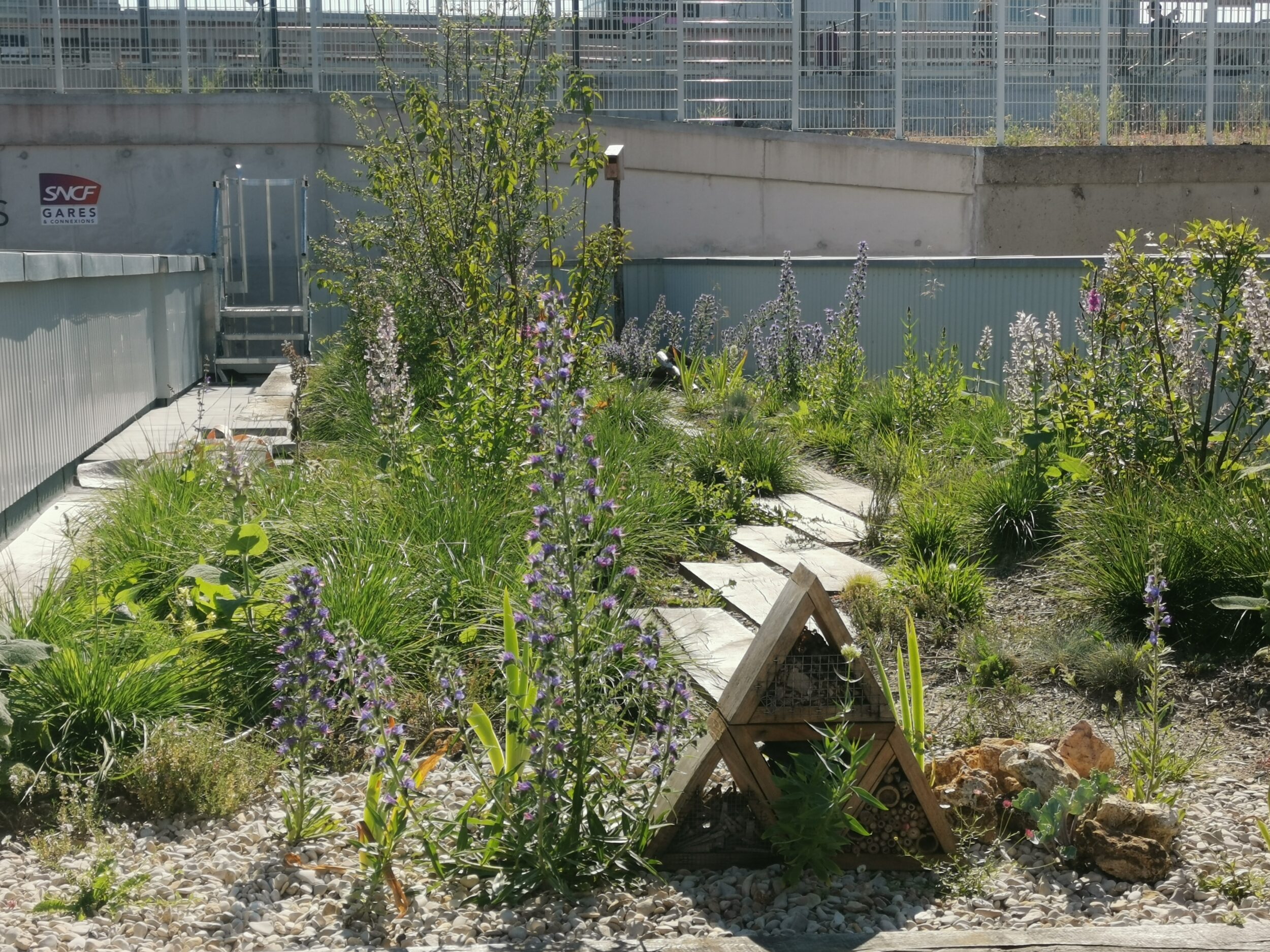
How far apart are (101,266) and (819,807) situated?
23.7 ft

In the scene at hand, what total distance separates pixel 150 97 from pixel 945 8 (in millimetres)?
11418

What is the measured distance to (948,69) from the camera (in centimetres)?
1944

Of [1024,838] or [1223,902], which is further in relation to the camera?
[1024,838]

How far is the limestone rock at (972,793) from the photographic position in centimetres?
348

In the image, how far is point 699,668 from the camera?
4.54 metres

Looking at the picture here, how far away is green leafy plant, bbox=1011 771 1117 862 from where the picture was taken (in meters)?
3.25

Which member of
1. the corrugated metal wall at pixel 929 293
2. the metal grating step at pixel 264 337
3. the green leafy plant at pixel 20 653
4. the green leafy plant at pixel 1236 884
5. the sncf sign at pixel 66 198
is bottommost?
the green leafy plant at pixel 1236 884

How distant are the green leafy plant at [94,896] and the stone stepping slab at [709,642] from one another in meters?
1.83

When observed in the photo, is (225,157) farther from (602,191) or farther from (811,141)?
(811,141)

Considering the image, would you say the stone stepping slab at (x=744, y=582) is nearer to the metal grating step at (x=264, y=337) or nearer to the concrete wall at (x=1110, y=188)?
the metal grating step at (x=264, y=337)

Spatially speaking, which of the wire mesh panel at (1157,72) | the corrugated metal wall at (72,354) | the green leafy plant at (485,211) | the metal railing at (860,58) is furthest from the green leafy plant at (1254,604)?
the wire mesh panel at (1157,72)

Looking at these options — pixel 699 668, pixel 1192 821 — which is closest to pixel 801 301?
pixel 699 668

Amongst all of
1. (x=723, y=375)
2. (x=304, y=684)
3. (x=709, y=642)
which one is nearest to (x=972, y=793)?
(x=709, y=642)

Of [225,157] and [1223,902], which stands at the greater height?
[225,157]
